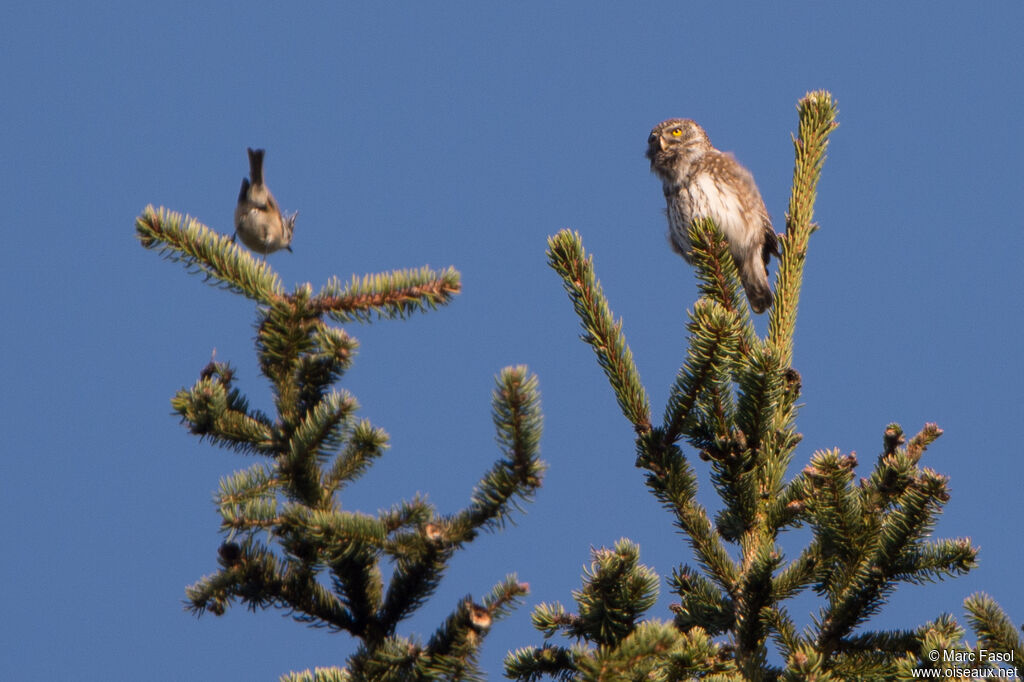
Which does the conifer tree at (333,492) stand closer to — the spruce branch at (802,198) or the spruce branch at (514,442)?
the spruce branch at (514,442)

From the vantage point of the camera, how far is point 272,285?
245 cm

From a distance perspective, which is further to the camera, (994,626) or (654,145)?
(654,145)

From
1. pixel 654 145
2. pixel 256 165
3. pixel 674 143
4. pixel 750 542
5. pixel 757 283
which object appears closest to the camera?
pixel 750 542

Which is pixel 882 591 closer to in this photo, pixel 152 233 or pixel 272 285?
pixel 272 285

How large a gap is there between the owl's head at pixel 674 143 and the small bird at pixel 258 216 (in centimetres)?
296

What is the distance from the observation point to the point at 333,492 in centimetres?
241

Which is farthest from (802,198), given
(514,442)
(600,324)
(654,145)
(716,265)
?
(654,145)

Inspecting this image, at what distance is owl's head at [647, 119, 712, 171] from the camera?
740cm

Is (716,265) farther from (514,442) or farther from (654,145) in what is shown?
(654,145)

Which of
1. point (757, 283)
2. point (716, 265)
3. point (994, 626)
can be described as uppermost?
point (757, 283)

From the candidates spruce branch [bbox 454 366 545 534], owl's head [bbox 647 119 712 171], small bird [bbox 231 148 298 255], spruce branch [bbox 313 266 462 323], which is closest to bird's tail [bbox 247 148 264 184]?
small bird [bbox 231 148 298 255]

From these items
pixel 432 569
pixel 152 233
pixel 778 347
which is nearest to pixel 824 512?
pixel 778 347

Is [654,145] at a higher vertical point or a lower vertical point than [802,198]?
higher

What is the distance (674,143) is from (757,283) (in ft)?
4.21
